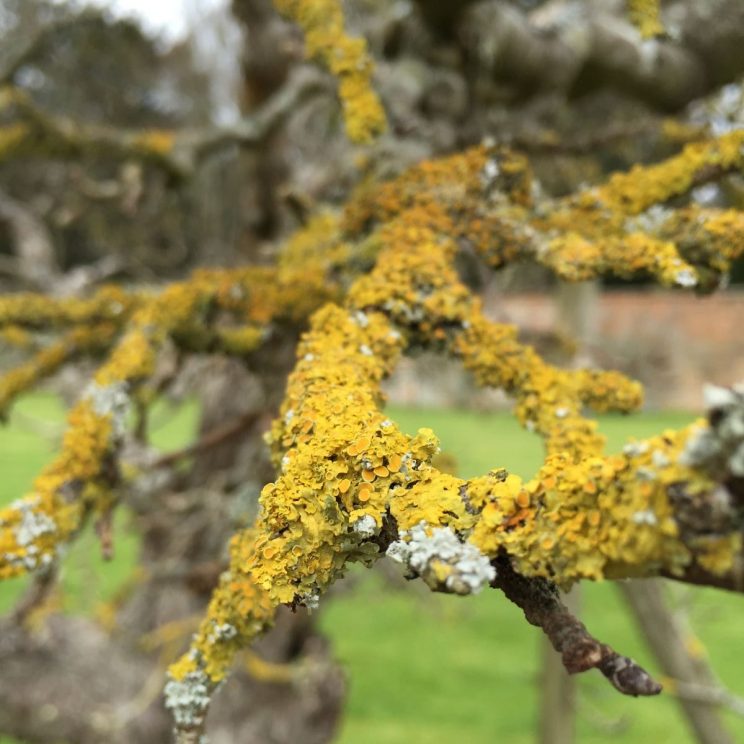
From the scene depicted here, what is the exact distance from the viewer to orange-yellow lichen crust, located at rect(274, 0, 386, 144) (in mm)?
1382

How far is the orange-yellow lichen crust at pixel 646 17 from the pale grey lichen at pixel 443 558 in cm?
113

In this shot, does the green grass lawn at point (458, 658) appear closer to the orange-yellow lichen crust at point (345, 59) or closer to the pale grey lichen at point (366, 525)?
the orange-yellow lichen crust at point (345, 59)

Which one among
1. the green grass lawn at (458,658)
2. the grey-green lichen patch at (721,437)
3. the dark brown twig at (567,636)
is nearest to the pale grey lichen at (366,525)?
the dark brown twig at (567,636)

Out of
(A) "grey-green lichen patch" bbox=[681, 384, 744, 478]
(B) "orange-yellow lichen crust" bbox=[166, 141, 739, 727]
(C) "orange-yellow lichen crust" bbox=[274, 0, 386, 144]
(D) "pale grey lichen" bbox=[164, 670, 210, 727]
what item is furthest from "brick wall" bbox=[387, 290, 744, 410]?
(A) "grey-green lichen patch" bbox=[681, 384, 744, 478]

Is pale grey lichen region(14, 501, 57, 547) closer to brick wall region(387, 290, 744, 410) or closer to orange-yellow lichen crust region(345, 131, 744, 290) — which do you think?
orange-yellow lichen crust region(345, 131, 744, 290)

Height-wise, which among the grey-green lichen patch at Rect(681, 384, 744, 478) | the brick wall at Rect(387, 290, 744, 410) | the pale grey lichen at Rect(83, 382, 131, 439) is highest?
the grey-green lichen patch at Rect(681, 384, 744, 478)

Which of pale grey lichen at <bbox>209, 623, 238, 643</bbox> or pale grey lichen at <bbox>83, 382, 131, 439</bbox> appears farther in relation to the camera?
pale grey lichen at <bbox>83, 382, 131, 439</bbox>

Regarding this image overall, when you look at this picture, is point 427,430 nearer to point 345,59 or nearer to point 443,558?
point 443,558

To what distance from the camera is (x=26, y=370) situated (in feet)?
5.61

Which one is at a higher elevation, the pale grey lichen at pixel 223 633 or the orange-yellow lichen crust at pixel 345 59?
the orange-yellow lichen crust at pixel 345 59

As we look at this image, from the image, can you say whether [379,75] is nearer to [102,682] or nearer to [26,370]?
[26,370]

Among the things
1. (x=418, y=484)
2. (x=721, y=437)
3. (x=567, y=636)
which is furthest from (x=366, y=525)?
(x=721, y=437)

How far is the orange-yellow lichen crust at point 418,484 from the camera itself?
55 centimetres

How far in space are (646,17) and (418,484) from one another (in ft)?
3.68
